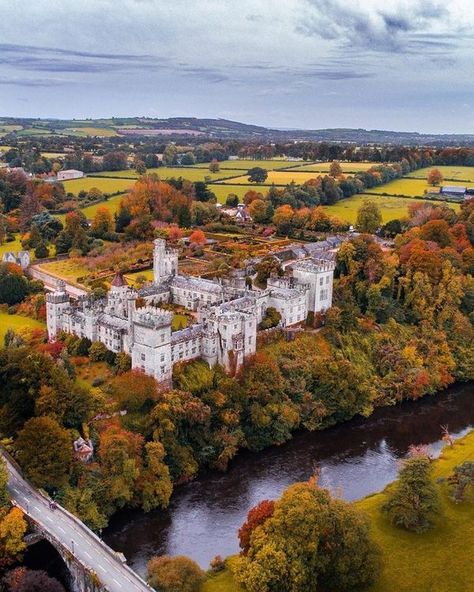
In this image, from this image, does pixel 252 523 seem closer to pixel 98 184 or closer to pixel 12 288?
pixel 12 288

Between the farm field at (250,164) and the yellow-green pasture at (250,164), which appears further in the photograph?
the farm field at (250,164)

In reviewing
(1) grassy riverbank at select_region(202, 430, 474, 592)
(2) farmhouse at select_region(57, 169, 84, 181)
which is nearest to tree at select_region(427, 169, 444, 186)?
(2) farmhouse at select_region(57, 169, 84, 181)

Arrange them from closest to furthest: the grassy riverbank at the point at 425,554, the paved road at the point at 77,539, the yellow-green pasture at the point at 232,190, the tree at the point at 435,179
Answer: the paved road at the point at 77,539 → the grassy riverbank at the point at 425,554 → the yellow-green pasture at the point at 232,190 → the tree at the point at 435,179

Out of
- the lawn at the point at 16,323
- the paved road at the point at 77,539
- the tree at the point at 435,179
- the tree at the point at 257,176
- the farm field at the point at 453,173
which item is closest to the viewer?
the paved road at the point at 77,539

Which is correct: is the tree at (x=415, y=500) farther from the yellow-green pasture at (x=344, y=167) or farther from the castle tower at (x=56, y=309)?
the yellow-green pasture at (x=344, y=167)

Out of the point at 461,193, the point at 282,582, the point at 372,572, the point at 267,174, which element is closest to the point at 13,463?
the point at 282,582

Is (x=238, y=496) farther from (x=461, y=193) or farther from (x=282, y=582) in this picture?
(x=461, y=193)

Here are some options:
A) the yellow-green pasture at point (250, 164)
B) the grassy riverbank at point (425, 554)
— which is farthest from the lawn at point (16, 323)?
the yellow-green pasture at point (250, 164)
